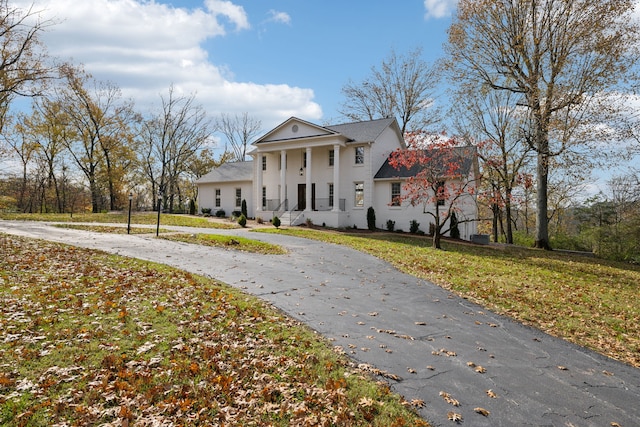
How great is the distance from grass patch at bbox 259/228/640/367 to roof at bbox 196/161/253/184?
1983cm

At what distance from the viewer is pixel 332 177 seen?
87.2 feet

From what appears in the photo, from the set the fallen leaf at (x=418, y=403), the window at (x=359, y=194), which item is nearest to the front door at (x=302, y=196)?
the window at (x=359, y=194)

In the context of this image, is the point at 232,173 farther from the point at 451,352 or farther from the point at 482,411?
the point at 482,411

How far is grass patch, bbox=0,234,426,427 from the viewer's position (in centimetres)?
328

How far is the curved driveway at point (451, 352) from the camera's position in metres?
3.63

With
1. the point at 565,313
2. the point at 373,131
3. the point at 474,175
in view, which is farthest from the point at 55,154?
the point at 565,313

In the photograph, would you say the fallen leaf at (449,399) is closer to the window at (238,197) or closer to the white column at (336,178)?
the white column at (336,178)

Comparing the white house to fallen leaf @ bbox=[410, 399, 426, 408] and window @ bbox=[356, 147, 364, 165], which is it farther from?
fallen leaf @ bbox=[410, 399, 426, 408]

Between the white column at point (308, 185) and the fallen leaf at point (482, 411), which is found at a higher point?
the white column at point (308, 185)

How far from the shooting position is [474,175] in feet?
76.6

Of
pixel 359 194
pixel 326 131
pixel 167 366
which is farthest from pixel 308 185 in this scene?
pixel 167 366

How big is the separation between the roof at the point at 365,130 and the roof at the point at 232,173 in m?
9.69

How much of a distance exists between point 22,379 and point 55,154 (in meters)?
43.2


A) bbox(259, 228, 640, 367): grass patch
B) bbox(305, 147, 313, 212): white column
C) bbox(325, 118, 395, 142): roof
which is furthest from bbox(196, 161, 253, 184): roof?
bbox(259, 228, 640, 367): grass patch
